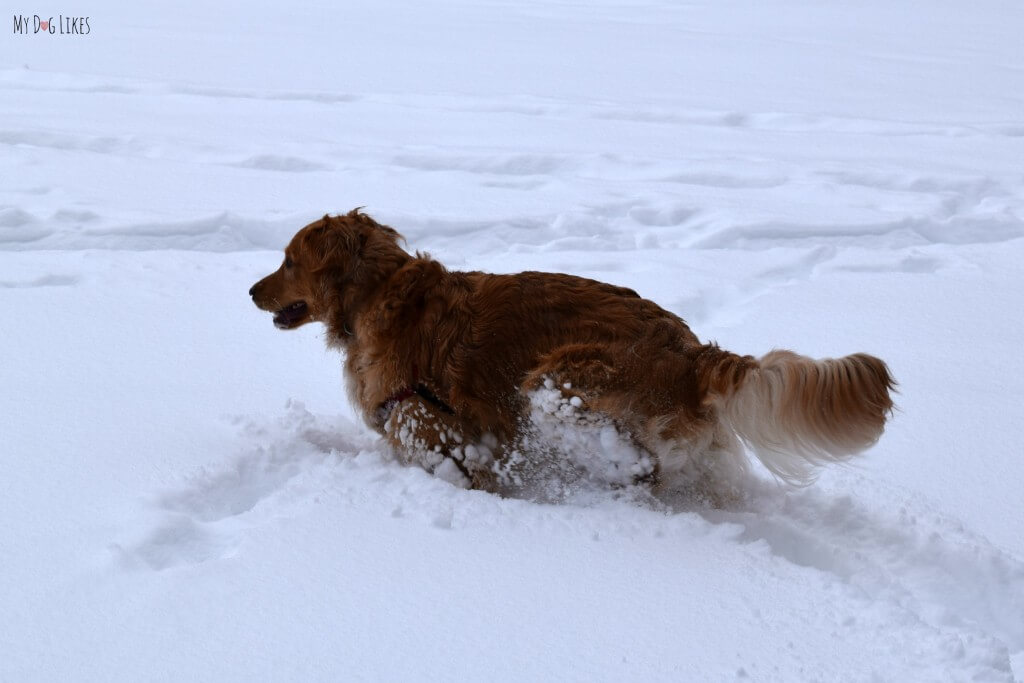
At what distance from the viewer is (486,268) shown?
6465 mm

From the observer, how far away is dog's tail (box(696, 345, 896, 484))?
3172mm

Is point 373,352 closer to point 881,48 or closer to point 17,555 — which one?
point 17,555

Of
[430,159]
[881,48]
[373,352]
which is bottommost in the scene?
[373,352]

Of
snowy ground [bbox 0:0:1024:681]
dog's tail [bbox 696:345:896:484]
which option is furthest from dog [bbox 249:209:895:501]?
snowy ground [bbox 0:0:1024:681]

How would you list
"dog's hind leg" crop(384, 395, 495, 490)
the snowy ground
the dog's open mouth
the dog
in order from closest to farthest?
the snowy ground → the dog → "dog's hind leg" crop(384, 395, 495, 490) → the dog's open mouth

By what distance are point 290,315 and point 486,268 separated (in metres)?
2.29

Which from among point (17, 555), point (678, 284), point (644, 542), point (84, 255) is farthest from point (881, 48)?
point (17, 555)

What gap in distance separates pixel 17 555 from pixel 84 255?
3.79 m

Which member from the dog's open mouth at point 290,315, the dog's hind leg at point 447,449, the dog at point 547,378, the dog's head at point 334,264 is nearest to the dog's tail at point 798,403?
the dog at point 547,378

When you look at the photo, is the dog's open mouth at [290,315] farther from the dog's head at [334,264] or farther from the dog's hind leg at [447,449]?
the dog's hind leg at [447,449]

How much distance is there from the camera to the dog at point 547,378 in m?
3.33

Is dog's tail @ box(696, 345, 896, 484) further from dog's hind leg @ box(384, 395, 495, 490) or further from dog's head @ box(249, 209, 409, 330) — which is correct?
dog's head @ box(249, 209, 409, 330)

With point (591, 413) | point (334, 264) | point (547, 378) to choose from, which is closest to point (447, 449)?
point (547, 378)

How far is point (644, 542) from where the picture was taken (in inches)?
123
